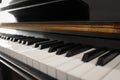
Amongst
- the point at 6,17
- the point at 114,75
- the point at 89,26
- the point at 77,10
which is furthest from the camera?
the point at 6,17

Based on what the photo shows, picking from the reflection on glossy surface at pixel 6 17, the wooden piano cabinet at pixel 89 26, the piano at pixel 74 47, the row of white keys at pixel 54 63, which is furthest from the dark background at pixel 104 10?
the reflection on glossy surface at pixel 6 17

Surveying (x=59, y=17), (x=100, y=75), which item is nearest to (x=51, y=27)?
(x=59, y=17)

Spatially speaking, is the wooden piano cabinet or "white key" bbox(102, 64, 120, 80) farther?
the wooden piano cabinet

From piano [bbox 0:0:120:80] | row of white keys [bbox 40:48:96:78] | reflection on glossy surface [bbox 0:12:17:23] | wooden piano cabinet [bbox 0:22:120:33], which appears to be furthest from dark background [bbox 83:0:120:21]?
reflection on glossy surface [bbox 0:12:17:23]

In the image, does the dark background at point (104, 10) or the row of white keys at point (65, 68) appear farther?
the dark background at point (104, 10)

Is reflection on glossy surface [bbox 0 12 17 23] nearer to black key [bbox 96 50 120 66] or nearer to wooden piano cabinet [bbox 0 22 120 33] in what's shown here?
wooden piano cabinet [bbox 0 22 120 33]

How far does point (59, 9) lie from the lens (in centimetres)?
114

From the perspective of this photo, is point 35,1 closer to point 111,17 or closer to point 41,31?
point 41,31

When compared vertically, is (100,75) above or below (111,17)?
below

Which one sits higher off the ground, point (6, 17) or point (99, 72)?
point (99, 72)

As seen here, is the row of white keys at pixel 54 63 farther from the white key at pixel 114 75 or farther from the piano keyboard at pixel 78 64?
the white key at pixel 114 75

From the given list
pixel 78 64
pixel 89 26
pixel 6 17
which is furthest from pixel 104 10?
pixel 6 17

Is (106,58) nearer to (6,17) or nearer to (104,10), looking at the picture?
(104,10)

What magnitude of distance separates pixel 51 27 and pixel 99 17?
1.15 ft
